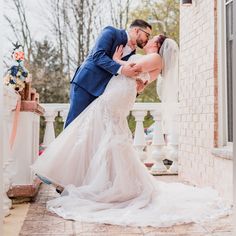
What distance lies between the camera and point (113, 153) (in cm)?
297

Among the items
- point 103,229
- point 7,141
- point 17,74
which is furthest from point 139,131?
point 103,229

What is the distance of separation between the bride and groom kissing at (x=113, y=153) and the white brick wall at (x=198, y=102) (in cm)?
27

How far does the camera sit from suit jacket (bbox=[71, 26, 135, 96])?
10.6 ft

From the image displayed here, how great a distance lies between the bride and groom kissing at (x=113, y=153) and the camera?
2668 millimetres

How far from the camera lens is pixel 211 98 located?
3.43 metres

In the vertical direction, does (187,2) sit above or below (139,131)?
above

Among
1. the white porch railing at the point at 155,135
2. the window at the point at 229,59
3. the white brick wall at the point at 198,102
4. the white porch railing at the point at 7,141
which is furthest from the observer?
the white porch railing at the point at 155,135

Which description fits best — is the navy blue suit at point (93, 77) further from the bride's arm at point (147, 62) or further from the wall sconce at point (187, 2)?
the wall sconce at point (187, 2)

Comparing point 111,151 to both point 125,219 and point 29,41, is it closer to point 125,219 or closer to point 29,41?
point 125,219

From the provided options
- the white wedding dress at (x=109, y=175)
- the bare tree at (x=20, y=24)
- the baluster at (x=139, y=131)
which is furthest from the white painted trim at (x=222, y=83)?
the bare tree at (x=20, y=24)

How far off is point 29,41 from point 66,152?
16.5 feet

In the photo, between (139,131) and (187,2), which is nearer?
(187,2)

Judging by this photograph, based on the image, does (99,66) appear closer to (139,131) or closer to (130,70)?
(130,70)

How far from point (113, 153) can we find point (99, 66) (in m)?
0.77
